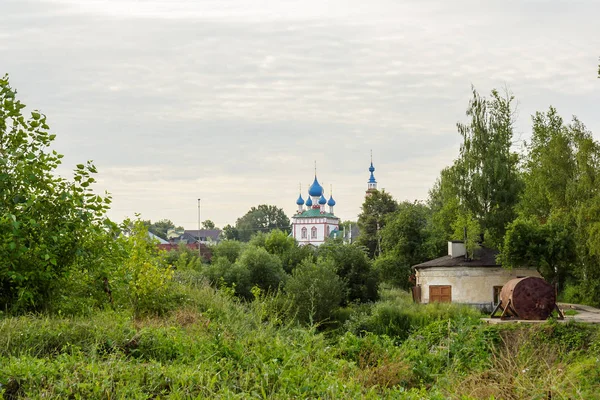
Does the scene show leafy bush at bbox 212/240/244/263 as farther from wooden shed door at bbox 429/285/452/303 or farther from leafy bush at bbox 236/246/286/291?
wooden shed door at bbox 429/285/452/303

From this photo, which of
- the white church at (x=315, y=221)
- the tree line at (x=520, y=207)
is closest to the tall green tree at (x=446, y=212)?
the tree line at (x=520, y=207)

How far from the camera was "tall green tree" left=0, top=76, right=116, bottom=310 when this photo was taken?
36.0 feet

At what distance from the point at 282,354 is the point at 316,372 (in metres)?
0.77

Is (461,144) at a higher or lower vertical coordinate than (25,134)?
higher

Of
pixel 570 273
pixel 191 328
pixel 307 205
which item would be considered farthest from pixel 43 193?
pixel 307 205

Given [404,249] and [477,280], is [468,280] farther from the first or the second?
[404,249]

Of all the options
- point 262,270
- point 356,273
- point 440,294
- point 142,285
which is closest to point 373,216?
point 356,273

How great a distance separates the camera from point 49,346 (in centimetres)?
889

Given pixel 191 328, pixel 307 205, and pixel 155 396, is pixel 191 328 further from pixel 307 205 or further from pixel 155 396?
pixel 307 205

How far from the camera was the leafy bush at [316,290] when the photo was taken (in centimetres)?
3541

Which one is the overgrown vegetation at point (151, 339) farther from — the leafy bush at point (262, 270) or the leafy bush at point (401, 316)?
the leafy bush at point (262, 270)

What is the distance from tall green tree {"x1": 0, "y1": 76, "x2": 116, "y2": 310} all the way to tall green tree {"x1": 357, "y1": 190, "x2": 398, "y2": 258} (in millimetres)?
61314

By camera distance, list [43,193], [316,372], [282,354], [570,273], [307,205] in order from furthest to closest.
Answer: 1. [307,205]
2. [570,273]
3. [43,193]
4. [282,354]
5. [316,372]

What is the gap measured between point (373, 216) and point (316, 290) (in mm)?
38622
